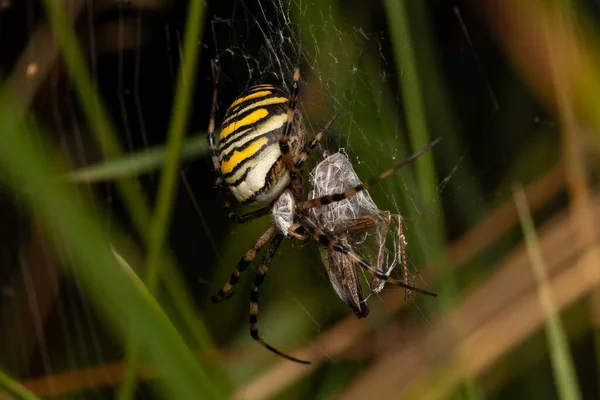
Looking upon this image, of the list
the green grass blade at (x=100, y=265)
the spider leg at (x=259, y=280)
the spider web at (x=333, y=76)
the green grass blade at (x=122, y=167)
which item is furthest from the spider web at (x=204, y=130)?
the green grass blade at (x=100, y=265)

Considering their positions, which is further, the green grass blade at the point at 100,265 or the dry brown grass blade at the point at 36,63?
the dry brown grass blade at the point at 36,63

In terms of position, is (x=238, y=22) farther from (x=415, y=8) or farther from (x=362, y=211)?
(x=362, y=211)

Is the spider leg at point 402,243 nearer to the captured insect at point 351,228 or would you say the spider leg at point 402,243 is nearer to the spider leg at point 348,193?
the captured insect at point 351,228

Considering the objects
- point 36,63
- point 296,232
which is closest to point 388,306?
point 296,232

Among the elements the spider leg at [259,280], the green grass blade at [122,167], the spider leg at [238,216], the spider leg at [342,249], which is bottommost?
the spider leg at [259,280]

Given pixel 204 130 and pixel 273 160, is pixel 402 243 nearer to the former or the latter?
pixel 273 160

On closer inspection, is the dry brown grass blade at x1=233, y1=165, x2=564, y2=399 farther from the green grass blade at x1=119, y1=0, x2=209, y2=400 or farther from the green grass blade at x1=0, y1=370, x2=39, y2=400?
the green grass blade at x1=0, y1=370, x2=39, y2=400

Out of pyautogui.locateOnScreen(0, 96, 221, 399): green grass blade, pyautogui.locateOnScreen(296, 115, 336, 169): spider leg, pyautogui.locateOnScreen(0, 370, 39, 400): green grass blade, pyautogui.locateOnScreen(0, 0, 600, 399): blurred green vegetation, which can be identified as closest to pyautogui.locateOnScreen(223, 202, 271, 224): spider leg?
→ pyautogui.locateOnScreen(0, 0, 600, 399): blurred green vegetation
